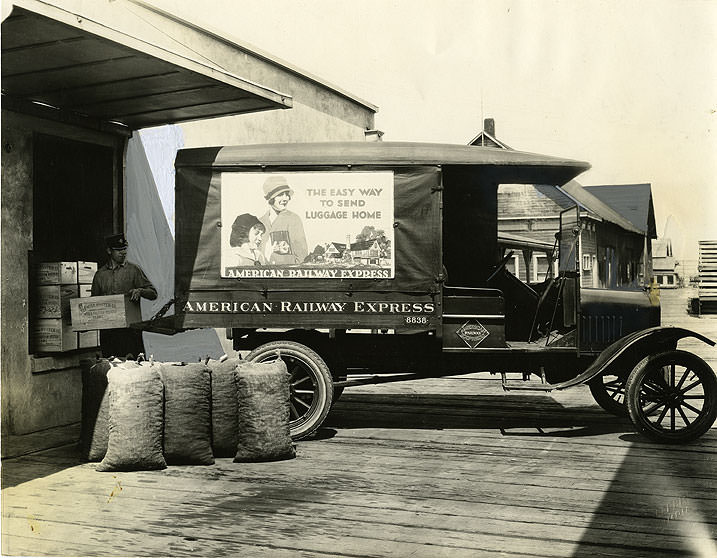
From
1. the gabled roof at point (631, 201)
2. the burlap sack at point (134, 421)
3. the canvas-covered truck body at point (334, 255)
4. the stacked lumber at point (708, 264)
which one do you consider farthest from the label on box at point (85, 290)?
the stacked lumber at point (708, 264)

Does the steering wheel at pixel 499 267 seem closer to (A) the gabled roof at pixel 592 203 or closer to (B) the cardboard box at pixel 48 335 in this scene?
(A) the gabled roof at pixel 592 203

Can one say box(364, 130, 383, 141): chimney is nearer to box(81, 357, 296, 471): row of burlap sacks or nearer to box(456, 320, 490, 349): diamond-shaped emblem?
box(456, 320, 490, 349): diamond-shaped emblem

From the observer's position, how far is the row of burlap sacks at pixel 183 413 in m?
5.80

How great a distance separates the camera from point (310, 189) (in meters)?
7.02

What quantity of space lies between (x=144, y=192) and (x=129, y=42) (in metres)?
3.89

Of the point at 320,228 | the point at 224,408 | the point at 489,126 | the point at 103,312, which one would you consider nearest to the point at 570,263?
the point at 489,126

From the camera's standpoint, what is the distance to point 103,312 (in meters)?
7.29

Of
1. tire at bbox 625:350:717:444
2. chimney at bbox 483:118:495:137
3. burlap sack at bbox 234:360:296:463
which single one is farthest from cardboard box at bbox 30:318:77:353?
tire at bbox 625:350:717:444

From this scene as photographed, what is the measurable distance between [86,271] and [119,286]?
637 mm

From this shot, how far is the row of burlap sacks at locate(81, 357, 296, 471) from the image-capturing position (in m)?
5.80

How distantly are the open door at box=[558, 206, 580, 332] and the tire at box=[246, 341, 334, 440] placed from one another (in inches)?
90.5

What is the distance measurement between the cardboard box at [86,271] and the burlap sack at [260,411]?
2.66m

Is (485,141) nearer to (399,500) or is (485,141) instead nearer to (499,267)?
(499,267)

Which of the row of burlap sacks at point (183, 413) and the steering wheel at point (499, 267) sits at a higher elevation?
the steering wheel at point (499, 267)
